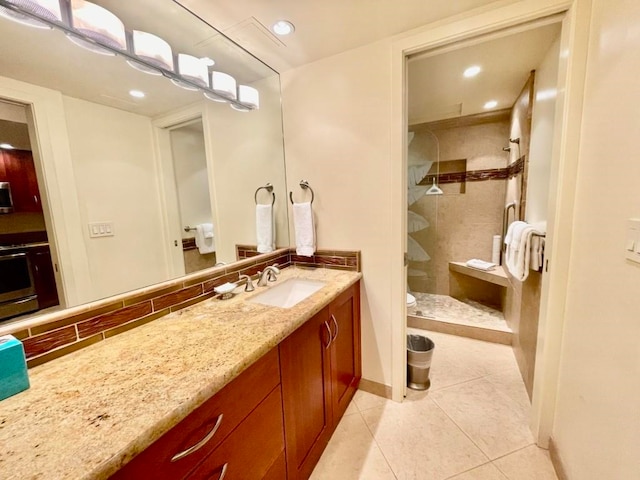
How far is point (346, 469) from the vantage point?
49.6 inches

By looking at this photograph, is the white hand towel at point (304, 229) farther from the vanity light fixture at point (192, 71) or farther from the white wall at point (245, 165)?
the vanity light fixture at point (192, 71)

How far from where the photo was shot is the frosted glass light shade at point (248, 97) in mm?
1645

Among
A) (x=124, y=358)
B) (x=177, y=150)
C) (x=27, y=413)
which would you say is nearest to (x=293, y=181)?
(x=177, y=150)

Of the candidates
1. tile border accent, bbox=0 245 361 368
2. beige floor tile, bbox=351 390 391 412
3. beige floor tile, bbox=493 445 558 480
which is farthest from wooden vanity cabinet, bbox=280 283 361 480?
beige floor tile, bbox=493 445 558 480

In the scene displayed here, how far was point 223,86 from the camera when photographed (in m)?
→ 1.52

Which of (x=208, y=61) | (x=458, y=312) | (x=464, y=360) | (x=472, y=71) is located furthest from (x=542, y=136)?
(x=208, y=61)

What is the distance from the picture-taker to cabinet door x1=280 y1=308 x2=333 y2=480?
0.99m

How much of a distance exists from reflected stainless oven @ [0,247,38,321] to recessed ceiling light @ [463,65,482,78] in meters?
2.62

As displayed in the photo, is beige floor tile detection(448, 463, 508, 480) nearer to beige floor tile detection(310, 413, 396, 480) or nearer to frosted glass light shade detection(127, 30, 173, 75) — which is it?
beige floor tile detection(310, 413, 396, 480)

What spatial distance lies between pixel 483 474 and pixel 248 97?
247cm

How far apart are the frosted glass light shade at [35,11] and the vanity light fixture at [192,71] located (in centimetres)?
44

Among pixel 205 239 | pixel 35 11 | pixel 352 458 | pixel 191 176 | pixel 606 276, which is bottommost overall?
pixel 352 458

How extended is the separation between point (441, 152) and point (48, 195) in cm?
338

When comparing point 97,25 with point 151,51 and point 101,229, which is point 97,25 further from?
point 101,229
